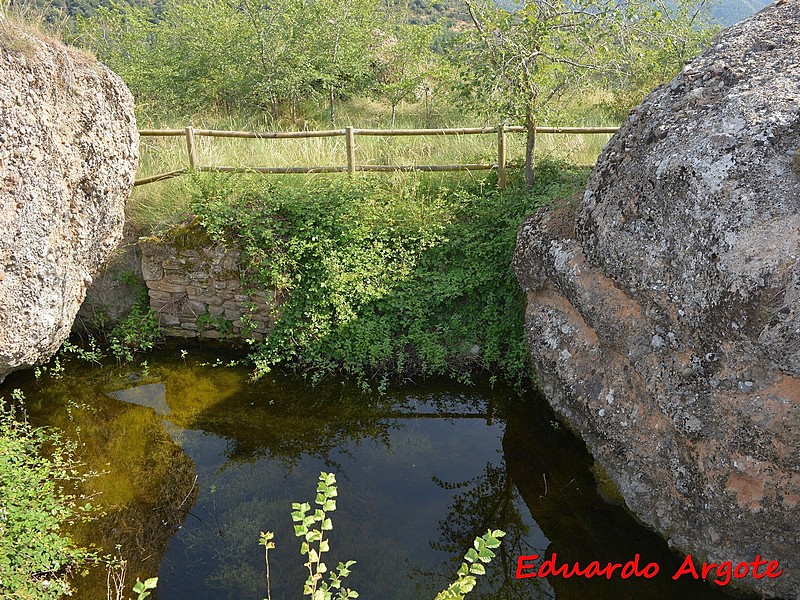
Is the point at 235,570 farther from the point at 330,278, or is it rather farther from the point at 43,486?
the point at 330,278

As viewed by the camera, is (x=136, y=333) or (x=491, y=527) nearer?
(x=491, y=527)

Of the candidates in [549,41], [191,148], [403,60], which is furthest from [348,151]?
[403,60]

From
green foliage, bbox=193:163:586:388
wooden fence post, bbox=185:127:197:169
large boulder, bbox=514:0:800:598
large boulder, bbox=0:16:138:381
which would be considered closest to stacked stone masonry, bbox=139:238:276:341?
green foliage, bbox=193:163:586:388

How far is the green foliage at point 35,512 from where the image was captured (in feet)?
16.2

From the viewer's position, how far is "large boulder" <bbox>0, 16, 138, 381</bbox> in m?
6.49

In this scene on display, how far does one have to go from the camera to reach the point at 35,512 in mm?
5418

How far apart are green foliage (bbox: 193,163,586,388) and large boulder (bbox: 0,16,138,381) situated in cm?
141

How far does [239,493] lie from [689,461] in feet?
13.5

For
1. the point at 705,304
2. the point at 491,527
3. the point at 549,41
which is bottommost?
the point at 491,527

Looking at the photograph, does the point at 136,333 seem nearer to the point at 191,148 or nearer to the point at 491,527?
the point at 191,148

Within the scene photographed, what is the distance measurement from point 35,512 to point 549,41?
7.80m

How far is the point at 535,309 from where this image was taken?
7055mm

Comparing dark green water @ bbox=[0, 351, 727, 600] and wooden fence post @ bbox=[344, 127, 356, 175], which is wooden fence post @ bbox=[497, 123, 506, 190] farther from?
dark green water @ bbox=[0, 351, 727, 600]

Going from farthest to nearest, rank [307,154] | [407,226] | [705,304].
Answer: [307,154], [407,226], [705,304]
